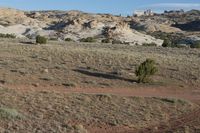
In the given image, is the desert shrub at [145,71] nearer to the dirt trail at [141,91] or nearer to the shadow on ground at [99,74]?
the shadow on ground at [99,74]

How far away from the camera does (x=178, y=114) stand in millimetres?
20703

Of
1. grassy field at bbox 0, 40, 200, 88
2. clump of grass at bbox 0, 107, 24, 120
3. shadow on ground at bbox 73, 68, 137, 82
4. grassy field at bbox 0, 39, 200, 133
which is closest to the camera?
clump of grass at bbox 0, 107, 24, 120

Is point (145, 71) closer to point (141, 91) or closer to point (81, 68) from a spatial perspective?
point (141, 91)

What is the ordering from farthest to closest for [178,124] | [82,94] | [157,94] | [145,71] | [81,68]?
[81,68] → [145,71] → [157,94] → [82,94] → [178,124]

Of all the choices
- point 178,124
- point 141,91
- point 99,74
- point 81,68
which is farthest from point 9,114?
point 81,68

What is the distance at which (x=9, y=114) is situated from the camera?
57.6 ft

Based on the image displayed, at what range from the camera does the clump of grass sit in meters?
17.3

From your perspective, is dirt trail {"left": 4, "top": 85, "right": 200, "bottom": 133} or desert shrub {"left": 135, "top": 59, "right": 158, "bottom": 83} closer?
dirt trail {"left": 4, "top": 85, "right": 200, "bottom": 133}

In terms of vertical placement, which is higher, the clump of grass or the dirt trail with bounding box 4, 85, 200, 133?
the clump of grass

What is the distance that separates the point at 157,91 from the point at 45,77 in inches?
238

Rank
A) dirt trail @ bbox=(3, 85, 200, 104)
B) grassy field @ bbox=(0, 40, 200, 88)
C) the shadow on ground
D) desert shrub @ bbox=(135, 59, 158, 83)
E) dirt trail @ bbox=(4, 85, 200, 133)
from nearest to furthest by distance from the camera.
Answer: dirt trail @ bbox=(4, 85, 200, 133)
dirt trail @ bbox=(3, 85, 200, 104)
grassy field @ bbox=(0, 40, 200, 88)
desert shrub @ bbox=(135, 59, 158, 83)
the shadow on ground

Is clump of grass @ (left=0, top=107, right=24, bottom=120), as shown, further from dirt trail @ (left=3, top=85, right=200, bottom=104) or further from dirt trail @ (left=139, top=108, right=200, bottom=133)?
dirt trail @ (left=3, top=85, right=200, bottom=104)

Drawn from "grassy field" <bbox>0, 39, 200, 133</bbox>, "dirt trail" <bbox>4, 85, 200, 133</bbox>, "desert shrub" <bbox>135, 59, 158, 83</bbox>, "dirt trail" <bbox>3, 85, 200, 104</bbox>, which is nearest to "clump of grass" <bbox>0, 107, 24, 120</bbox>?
"grassy field" <bbox>0, 39, 200, 133</bbox>

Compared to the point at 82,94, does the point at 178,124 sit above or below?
below
